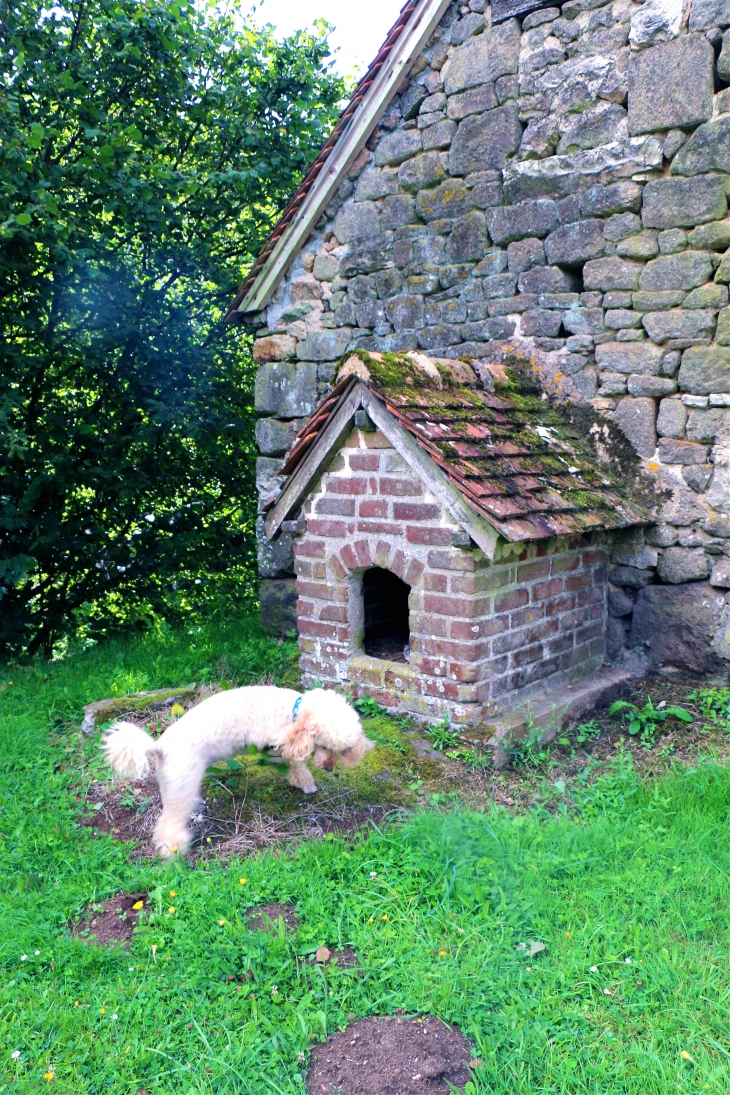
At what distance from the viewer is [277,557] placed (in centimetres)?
711

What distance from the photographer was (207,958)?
3.08m

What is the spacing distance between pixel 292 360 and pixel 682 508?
342 cm

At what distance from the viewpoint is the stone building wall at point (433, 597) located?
4.59 meters

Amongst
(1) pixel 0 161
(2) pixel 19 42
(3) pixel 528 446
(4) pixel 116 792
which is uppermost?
(2) pixel 19 42

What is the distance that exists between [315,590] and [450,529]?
1219mm

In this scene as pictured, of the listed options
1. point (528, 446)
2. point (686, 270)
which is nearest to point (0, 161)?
point (528, 446)

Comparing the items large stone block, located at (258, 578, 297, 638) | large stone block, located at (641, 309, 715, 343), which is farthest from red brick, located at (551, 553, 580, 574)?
large stone block, located at (258, 578, 297, 638)

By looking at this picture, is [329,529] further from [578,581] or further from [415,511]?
[578,581]

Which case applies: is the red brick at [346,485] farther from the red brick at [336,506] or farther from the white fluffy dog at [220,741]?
the white fluffy dog at [220,741]

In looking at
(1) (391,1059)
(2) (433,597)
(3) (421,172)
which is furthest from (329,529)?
(1) (391,1059)

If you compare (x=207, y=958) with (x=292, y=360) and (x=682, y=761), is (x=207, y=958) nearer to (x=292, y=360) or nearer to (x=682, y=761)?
(x=682, y=761)

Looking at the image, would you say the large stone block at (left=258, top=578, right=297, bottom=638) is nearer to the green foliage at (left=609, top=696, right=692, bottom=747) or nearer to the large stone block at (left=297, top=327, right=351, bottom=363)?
the large stone block at (left=297, top=327, right=351, bottom=363)

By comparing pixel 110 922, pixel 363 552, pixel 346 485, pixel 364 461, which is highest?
pixel 364 461

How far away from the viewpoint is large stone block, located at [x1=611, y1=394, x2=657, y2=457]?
212 inches
